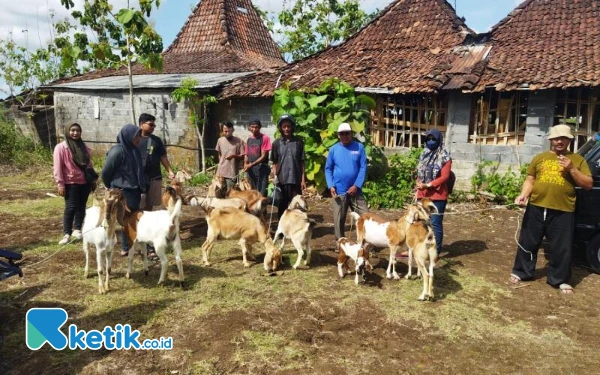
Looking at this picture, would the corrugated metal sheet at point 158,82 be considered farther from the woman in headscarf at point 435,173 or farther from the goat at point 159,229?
the woman in headscarf at point 435,173

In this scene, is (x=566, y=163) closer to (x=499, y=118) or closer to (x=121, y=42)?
(x=499, y=118)

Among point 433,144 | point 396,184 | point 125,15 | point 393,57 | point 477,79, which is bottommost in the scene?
point 396,184

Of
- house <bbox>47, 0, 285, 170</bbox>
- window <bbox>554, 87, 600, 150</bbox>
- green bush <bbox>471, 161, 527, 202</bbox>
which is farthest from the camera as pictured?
house <bbox>47, 0, 285, 170</bbox>

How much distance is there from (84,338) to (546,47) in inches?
491

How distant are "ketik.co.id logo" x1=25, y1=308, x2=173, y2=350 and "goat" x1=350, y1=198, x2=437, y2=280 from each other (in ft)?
9.18

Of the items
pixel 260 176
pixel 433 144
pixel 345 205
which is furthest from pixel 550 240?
pixel 260 176

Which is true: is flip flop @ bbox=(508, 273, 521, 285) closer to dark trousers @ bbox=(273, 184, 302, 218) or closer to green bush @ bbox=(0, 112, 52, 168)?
dark trousers @ bbox=(273, 184, 302, 218)

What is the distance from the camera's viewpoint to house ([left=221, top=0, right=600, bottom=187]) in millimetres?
9703

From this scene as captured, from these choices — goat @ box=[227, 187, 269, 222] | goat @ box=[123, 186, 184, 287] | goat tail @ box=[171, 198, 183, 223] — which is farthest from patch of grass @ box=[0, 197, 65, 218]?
goat tail @ box=[171, 198, 183, 223]

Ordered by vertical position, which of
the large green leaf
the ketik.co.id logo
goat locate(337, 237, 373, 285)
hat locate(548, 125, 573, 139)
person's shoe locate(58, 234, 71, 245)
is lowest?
the ketik.co.id logo

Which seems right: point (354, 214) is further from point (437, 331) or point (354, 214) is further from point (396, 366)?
point (396, 366)

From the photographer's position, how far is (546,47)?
11430 millimetres

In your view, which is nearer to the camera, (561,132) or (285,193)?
(561,132)

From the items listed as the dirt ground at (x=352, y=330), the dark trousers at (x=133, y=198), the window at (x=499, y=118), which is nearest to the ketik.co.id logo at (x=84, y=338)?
the dirt ground at (x=352, y=330)
